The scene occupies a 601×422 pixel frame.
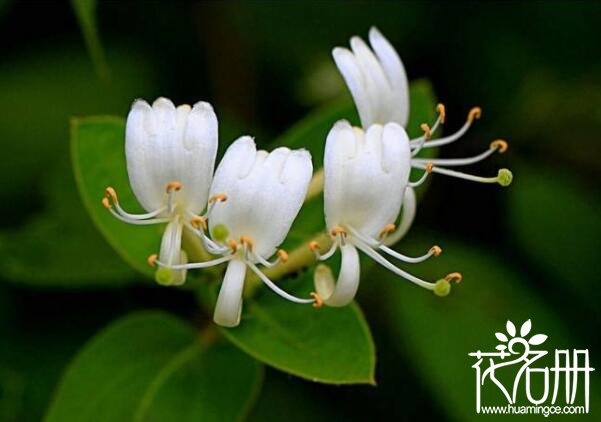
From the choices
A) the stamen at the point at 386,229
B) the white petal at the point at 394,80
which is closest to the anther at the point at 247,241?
the stamen at the point at 386,229

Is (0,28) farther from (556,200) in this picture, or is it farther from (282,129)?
(556,200)

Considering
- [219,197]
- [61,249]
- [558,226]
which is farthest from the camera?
[558,226]

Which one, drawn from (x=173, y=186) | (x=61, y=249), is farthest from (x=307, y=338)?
(x=61, y=249)

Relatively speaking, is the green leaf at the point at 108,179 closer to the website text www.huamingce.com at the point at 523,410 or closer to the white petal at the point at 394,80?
the white petal at the point at 394,80

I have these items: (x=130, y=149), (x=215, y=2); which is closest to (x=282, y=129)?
(x=215, y=2)

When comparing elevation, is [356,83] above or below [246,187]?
above

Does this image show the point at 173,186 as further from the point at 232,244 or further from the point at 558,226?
the point at 558,226
